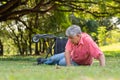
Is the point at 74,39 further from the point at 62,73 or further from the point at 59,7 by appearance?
the point at 59,7

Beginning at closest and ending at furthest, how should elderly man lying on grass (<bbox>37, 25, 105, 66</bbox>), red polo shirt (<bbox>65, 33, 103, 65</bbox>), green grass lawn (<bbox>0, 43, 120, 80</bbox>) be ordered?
green grass lawn (<bbox>0, 43, 120, 80</bbox>)
elderly man lying on grass (<bbox>37, 25, 105, 66</bbox>)
red polo shirt (<bbox>65, 33, 103, 65</bbox>)

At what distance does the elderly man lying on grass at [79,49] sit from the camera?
7668 mm

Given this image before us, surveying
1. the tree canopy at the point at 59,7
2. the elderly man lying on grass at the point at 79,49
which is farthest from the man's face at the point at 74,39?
the tree canopy at the point at 59,7

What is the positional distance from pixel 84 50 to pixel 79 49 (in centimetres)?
11

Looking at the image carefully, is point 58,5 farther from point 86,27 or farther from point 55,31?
point 86,27

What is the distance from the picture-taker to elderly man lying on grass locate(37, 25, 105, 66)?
302 inches

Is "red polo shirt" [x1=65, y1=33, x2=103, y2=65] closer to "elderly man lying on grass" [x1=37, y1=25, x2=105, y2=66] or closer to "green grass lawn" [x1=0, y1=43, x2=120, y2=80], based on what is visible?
"elderly man lying on grass" [x1=37, y1=25, x2=105, y2=66]

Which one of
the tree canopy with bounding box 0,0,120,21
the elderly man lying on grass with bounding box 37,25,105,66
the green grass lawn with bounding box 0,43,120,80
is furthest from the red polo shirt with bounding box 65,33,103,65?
the tree canopy with bounding box 0,0,120,21

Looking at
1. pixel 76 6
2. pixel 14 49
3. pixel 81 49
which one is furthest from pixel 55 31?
pixel 81 49

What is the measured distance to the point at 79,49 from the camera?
8.17 metres

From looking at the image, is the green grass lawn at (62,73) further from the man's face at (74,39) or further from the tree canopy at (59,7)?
the tree canopy at (59,7)

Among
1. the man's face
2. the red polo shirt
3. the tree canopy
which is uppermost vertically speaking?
the tree canopy

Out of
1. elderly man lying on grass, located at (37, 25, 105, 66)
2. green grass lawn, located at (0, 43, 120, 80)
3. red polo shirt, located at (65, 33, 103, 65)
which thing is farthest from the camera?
red polo shirt, located at (65, 33, 103, 65)

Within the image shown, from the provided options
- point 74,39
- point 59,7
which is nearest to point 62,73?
point 74,39
